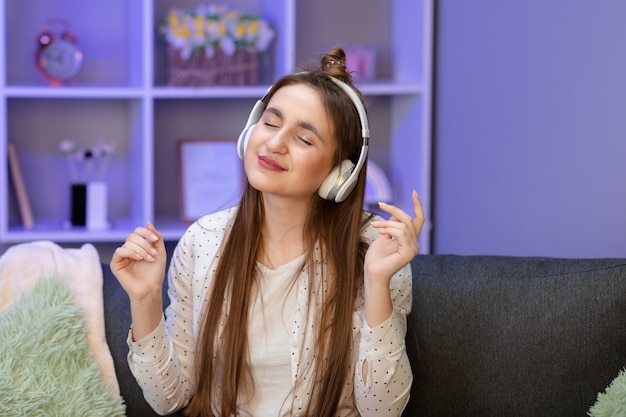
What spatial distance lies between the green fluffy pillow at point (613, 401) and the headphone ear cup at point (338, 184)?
23.1 inches

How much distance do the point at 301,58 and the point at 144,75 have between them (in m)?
0.59

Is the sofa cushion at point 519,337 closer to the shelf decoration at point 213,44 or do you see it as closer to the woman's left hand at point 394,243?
the woman's left hand at point 394,243

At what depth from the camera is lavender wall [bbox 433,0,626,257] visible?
7.15 feet

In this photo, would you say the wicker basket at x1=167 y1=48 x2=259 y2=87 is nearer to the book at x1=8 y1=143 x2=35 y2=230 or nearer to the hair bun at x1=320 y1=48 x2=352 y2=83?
the book at x1=8 y1=143 x2=35 y2=230

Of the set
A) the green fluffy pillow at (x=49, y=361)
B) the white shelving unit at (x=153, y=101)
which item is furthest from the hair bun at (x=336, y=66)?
the white shelving unit at (x=153, y=101)

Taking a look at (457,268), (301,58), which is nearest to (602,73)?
(457,268)

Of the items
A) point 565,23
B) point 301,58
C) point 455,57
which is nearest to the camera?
point 565,23

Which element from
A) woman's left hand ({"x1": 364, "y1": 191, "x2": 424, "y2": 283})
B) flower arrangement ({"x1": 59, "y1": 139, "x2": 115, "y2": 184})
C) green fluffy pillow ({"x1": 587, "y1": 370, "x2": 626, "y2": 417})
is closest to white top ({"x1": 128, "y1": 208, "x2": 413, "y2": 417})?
woman's left hand ({"x1": 364, "y1": 191, "x2": 424, "y2": 283})

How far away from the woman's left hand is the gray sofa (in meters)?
0.30

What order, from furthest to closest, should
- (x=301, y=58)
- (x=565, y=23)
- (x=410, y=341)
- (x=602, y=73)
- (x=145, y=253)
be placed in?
(x=301, y=58) < (x=565, y=23) < (x=602, y=73) < (x=410, y=341) < (x=145, y=253)

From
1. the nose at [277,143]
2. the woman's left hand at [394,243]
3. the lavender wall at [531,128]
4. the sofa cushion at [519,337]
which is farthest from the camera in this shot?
the lavender wall at [531,128]

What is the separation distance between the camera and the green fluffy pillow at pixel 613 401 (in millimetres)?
1661

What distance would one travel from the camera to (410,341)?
75.0 inches

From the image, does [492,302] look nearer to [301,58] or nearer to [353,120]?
[353,120]
